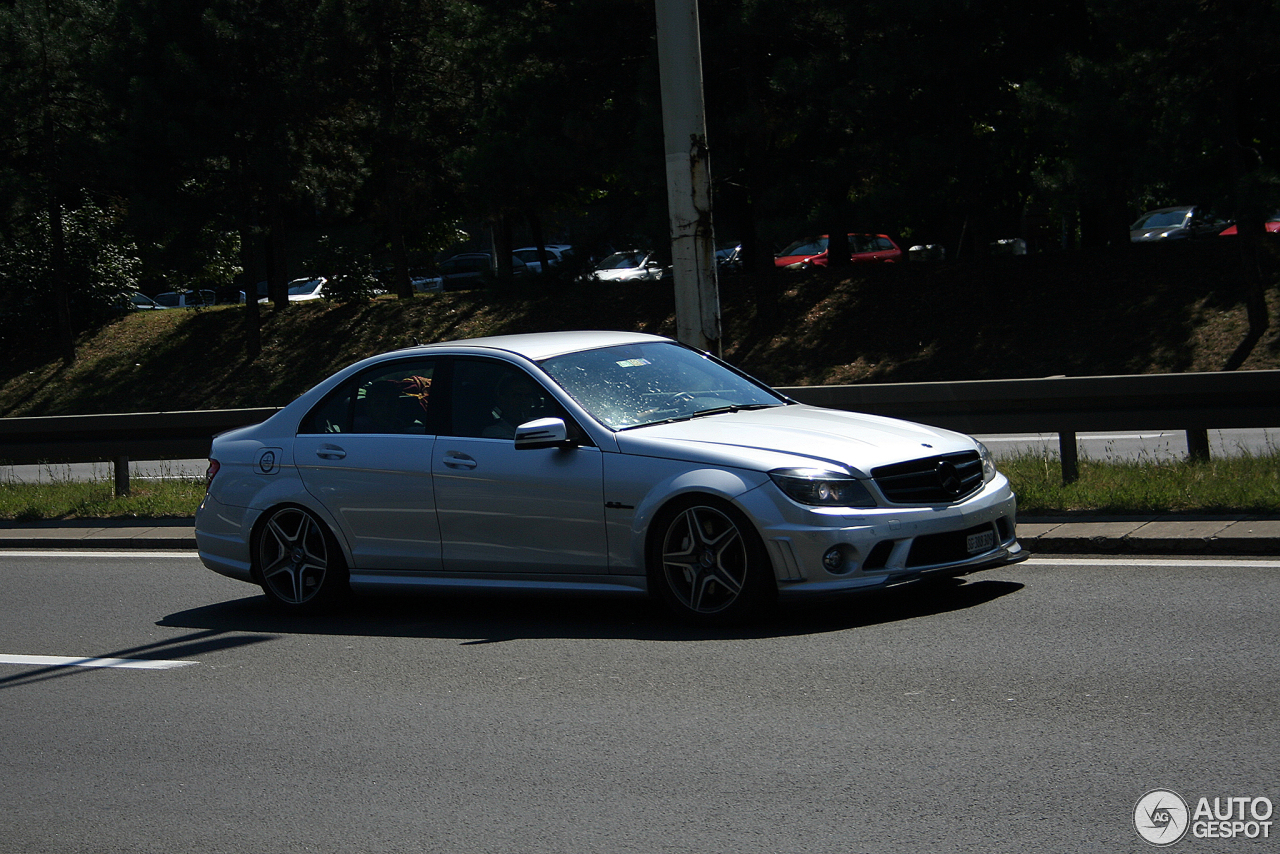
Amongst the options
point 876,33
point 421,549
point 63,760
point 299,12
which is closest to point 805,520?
point 421,549

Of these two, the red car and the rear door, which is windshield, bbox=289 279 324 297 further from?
the rear door

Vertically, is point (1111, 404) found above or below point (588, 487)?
above

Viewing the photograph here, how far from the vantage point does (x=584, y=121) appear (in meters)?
24.4

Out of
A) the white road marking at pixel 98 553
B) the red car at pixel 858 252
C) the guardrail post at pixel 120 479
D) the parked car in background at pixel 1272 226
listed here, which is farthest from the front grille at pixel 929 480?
Answer: the red car at pixel 858 252

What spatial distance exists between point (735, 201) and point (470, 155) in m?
5.01

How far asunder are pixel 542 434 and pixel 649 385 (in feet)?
2.91

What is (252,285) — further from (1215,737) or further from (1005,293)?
(1215,737)

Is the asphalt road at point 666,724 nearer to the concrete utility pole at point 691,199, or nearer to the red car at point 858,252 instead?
the concrete utility pole at point 691,199

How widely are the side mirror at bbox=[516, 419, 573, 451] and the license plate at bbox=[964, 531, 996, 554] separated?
2.14 m

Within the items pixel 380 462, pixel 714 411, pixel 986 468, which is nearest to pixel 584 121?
pixel 380 462

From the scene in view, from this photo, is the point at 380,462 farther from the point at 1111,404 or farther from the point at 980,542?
the point at 1111,404

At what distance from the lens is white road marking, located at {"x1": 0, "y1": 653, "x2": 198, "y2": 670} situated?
7.50 metres

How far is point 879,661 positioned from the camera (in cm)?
638

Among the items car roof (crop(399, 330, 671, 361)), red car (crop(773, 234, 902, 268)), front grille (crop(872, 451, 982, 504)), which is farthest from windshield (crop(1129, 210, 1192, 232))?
front grille (crop(872, 451, 982, 504))
